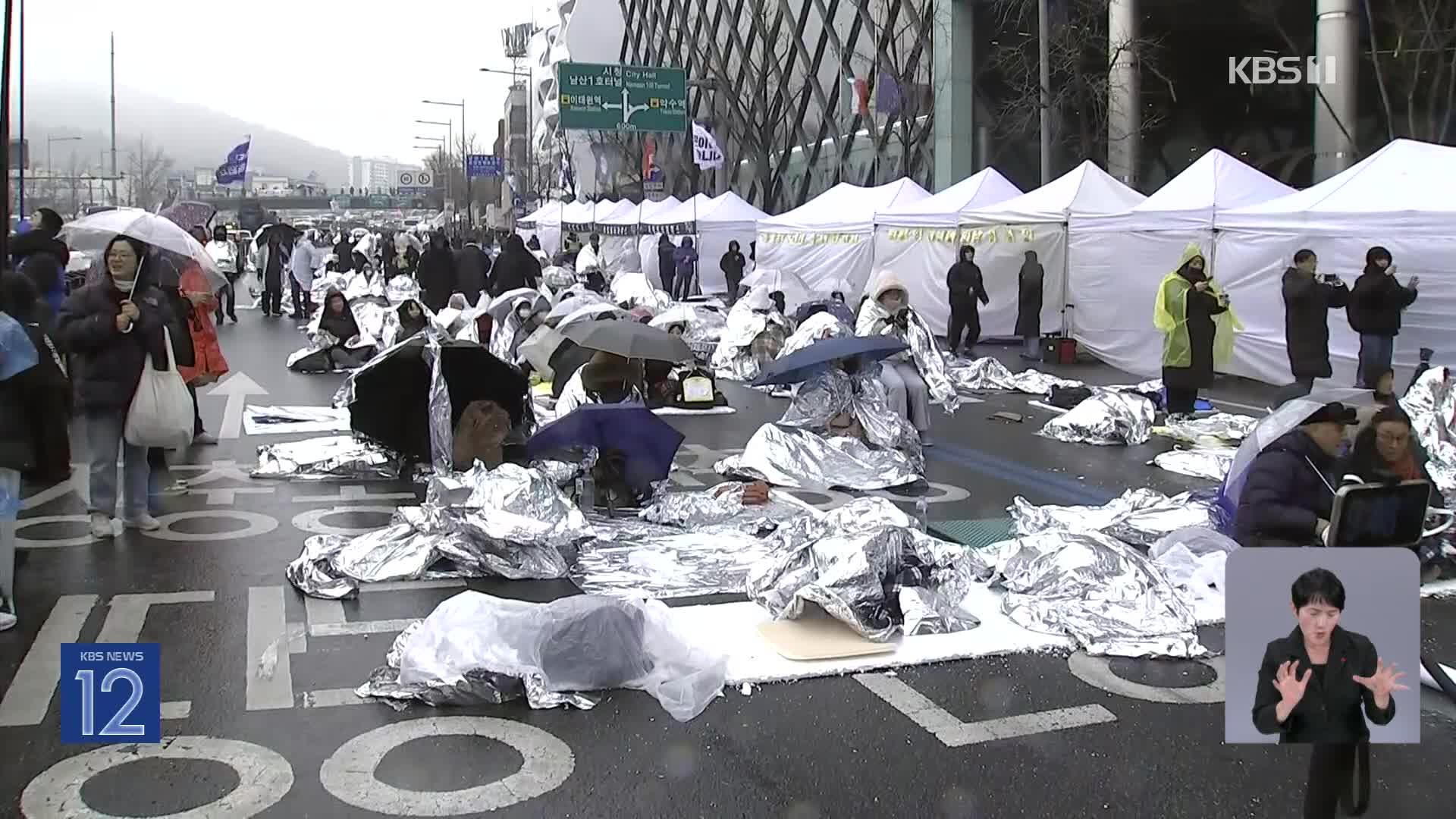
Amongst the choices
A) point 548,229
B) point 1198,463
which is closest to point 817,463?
point 1198,463

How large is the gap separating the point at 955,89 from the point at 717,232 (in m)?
6.57

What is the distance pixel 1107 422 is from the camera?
1219cm

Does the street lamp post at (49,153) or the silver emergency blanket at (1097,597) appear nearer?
the street lamp post at (49,153)

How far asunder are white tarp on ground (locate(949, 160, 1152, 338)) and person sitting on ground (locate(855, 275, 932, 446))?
7.90 meters

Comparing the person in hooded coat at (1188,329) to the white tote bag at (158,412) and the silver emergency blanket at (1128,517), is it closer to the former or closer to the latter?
the silver emergency blanket at (1128,517)

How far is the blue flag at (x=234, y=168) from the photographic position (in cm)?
2878

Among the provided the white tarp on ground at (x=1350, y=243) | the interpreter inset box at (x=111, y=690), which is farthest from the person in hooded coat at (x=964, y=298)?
the interpreter inset box at (x=111, y=690)

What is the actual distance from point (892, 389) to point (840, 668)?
5729 millimetres

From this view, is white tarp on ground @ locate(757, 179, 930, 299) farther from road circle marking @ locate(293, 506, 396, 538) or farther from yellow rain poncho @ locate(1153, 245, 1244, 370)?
road circle marking @ locate(293, 506, 396, 538)

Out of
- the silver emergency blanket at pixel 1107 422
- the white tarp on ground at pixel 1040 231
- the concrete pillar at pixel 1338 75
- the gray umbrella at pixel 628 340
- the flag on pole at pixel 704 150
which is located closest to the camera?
the gray umbrella at pixel 628 340

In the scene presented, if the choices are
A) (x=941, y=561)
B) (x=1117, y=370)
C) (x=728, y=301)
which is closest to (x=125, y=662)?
(x=941, y=561)

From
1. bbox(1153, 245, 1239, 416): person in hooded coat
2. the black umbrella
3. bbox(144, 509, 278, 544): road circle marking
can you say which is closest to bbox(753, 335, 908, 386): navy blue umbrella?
the black umbrella

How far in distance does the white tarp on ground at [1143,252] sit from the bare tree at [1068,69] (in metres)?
6.48

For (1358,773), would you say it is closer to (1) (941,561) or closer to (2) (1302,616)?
(2) (1302,616)
